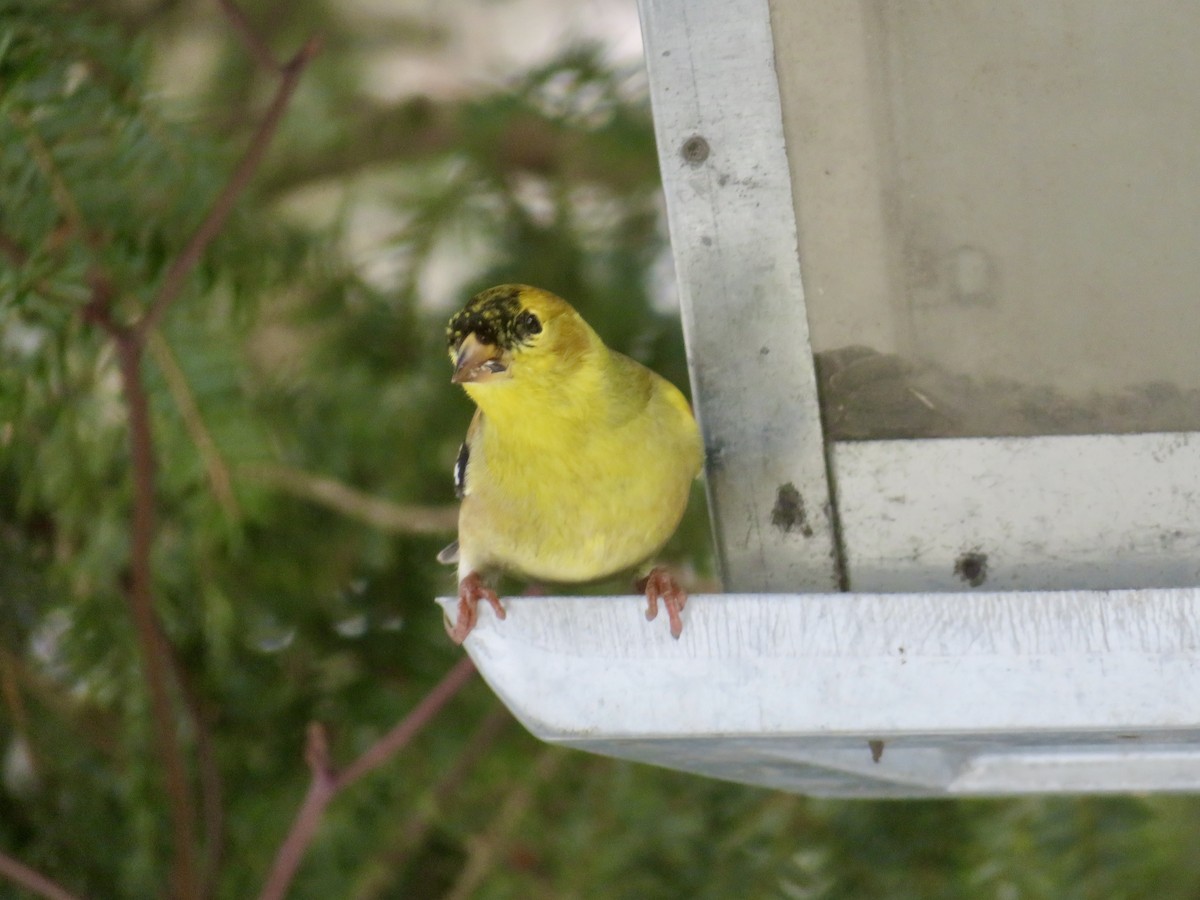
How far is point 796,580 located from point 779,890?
0.62 m

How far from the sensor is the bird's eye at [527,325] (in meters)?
1.42

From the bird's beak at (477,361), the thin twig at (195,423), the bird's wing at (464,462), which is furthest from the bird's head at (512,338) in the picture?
the thin twig at (195,423)

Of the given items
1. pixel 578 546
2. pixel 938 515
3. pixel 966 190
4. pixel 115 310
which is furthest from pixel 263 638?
pixel 966 190

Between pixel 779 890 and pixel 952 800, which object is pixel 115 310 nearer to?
pixel 779 890

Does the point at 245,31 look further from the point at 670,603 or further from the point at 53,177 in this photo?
the point at 670,603

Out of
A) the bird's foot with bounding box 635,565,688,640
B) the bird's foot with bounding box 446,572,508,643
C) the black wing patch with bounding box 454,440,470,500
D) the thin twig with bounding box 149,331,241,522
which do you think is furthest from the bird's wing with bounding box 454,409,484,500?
the bird's foot with bounding box 635,565,688,640

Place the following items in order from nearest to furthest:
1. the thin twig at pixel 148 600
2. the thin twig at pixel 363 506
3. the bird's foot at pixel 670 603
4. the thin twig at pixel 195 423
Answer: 1. the bird's foot at pixel 670 603
2. the thin twig at pixel 148 600
3. the thin twig at pixel 195 423
4. the thin twig at pixel 363 506

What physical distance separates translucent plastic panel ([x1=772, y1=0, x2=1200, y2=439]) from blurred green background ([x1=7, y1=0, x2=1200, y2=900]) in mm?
656

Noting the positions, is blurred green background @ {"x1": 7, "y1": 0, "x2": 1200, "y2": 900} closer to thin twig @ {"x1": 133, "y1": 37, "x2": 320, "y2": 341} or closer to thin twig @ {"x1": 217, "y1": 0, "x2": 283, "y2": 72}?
thin twig @ {"x1": 133, "y1": 37, "x2": 320, "y2": 341}

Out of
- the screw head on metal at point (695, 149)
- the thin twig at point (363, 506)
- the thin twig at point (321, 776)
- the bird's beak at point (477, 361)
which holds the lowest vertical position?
the thin twig at point (321, 776)

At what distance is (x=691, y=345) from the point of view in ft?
4.37

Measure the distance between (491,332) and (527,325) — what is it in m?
0.04

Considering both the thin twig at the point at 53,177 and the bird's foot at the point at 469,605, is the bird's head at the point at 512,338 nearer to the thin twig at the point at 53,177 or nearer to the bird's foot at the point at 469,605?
the bird's foot at the point at 469,605

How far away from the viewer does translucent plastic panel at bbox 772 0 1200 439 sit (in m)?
1.23
